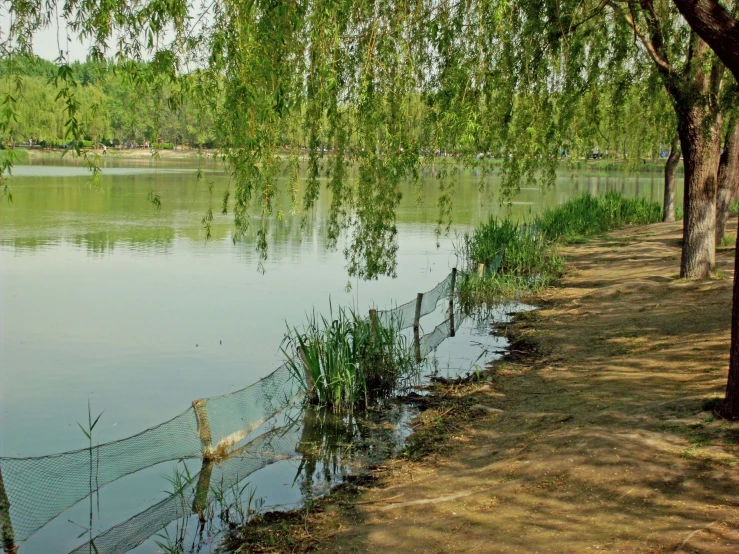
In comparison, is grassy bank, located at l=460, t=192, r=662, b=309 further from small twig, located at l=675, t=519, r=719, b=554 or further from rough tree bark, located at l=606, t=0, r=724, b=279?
small twig, located at l=675, t=519, r=719, b=554

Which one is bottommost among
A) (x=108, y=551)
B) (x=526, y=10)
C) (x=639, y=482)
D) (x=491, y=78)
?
(x=108, y=551)

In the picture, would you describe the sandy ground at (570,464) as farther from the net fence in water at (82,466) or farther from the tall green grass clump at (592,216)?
the tall green grass clump at (592,216)

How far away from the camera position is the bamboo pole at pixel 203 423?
554 centimetres

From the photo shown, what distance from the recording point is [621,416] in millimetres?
5812

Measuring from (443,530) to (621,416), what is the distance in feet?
6.57

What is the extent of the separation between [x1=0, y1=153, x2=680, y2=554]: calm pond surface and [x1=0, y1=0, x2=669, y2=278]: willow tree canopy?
0.61 meters

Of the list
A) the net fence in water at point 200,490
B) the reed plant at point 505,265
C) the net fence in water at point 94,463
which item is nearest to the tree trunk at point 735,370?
the net fence in water at point 200,490

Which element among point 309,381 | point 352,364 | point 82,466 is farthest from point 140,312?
point 82,466

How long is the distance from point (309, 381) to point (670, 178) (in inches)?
577

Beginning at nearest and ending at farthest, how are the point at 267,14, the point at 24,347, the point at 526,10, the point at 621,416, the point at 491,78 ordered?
the point at 267,14 < the point at 621,416 < the point at 491,78 < the point at 526,10 < the point at 24,347

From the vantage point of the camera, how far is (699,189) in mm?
10453

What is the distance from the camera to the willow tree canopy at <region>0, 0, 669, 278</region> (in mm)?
5328

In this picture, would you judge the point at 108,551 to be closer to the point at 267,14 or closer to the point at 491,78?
the point at 267,14

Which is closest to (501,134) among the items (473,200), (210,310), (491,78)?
(491,78)
